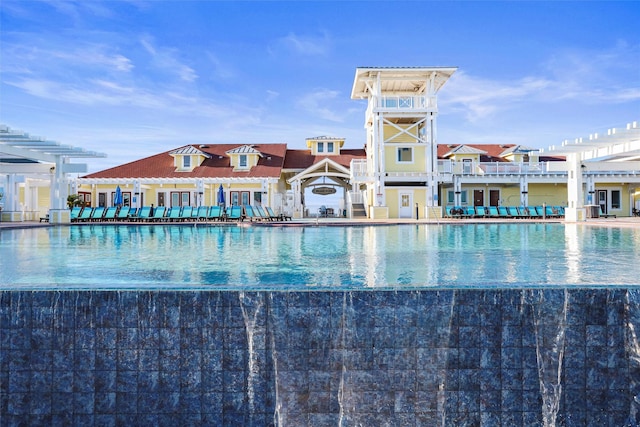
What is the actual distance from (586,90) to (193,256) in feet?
54.3

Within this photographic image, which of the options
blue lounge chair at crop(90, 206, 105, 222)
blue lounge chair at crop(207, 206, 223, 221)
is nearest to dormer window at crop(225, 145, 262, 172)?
blue lounge chair at crop(207, 206, 223, 221)

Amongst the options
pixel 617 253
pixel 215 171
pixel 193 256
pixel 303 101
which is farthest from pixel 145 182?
pixel 617 253

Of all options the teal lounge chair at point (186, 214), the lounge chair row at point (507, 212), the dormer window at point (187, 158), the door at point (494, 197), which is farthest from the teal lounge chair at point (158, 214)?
the door at point (494, 197)

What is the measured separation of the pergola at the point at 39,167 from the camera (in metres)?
21.8

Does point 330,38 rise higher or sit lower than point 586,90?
higher

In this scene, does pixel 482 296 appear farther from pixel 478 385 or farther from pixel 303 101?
pixel 303 101

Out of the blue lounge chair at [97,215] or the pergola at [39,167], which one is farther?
the blue lounge chair at [97,215]

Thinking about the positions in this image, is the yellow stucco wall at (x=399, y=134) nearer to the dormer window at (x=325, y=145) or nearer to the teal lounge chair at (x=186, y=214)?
the dormer window at (x=325, y=145)

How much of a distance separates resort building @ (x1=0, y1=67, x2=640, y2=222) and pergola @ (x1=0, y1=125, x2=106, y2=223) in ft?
0.21

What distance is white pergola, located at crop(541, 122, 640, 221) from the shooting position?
1874 cm

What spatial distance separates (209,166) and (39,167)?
38.8ft

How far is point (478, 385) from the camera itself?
16.9 feet

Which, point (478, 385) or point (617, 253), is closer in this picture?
point (478, 385)

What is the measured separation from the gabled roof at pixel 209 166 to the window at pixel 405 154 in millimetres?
8235
